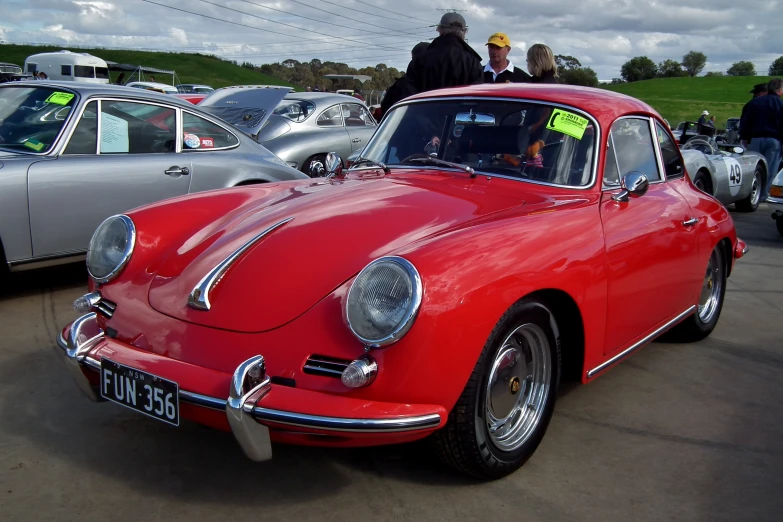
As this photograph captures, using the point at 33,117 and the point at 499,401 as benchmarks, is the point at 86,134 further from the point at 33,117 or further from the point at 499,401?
the point at 499,401

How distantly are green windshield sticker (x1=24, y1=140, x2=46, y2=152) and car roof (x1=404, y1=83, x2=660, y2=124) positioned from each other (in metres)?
2.60

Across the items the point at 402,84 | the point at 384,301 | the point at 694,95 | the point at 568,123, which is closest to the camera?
the point at 384,301

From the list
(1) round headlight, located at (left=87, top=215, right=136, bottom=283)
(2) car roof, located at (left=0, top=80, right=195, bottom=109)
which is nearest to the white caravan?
(2) car roof, located at (left=0, top=80, right=195, bottom=109)

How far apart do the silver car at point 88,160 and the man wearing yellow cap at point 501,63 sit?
2008mm

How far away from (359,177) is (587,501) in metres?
1.91

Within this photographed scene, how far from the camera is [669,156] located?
4238mm

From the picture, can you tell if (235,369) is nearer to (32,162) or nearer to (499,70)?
(32,162)

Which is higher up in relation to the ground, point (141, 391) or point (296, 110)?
point (296, 110)

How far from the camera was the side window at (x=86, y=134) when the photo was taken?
4.89 metres

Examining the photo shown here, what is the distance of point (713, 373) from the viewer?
399cm

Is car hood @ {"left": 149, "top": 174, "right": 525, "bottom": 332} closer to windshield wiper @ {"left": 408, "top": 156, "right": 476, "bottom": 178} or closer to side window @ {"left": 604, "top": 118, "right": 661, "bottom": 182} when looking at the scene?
windshield wiper @ {"left": 408, "top": 156, "right": 476, "bottom": 178}

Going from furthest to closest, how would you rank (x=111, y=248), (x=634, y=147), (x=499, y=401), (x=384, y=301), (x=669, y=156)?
(x=669, y=156) < (x=634, y=147) < (x=111, y=248) < (x=499, y=401) < (x=384, y=301)

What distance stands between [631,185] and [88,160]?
3.52 m

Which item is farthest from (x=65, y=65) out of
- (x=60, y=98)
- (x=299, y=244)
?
(x=299, y=244)
